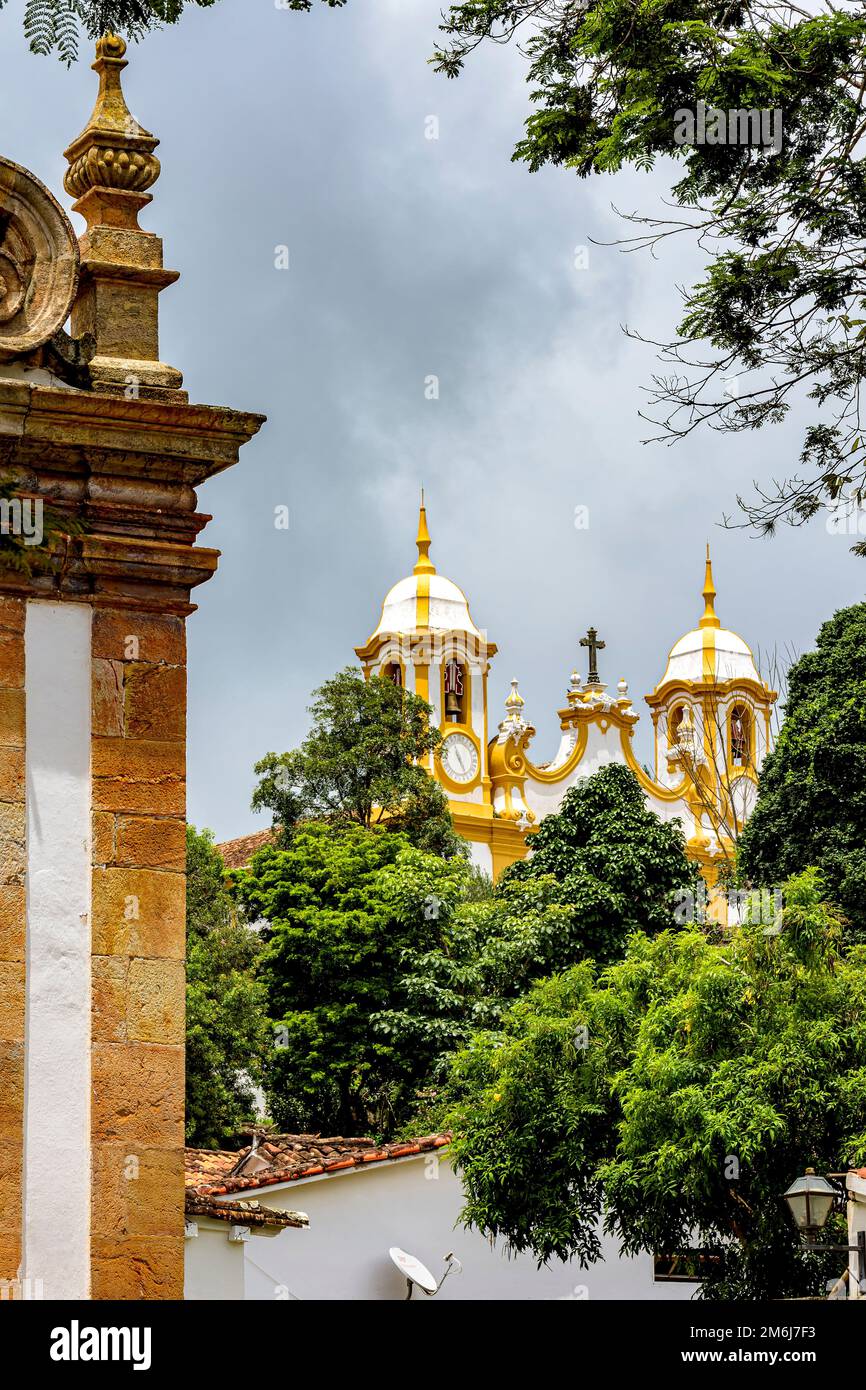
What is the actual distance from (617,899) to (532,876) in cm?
210

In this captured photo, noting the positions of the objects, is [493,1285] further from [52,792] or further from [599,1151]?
[52,792]

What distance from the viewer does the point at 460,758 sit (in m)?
49.7

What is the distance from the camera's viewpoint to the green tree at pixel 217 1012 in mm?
29109

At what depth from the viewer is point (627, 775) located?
108 feet

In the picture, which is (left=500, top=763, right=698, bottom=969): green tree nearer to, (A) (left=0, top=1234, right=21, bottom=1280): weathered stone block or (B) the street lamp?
(B) the street lamp

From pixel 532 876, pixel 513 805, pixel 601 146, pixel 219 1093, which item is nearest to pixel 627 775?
pixel 532 876

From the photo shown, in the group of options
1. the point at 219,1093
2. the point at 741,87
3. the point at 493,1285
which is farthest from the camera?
the point at 219,1093

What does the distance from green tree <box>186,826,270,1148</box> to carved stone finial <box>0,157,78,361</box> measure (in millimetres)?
18851

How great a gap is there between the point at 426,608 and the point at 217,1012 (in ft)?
67.1

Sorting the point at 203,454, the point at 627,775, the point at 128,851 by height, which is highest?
the point at 627,775

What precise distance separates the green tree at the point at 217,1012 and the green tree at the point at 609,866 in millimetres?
3912

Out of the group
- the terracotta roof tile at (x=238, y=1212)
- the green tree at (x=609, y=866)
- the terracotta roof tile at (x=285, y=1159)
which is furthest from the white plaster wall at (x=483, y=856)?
the terracotta roof tile at (x=238, y=1212)

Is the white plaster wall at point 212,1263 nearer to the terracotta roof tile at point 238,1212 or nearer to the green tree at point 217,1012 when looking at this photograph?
the terracotta roof tile at point 238,1212

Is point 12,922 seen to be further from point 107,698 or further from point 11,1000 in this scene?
point 107,698
